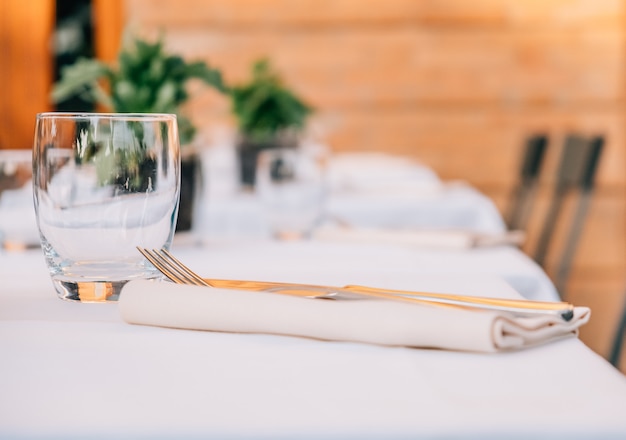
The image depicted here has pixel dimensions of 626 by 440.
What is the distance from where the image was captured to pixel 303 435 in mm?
460

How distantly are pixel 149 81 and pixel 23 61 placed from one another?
13.4ft

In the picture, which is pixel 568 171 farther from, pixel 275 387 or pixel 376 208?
pixel 275 387

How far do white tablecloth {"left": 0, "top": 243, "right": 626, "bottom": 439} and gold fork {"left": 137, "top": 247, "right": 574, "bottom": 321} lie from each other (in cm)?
4

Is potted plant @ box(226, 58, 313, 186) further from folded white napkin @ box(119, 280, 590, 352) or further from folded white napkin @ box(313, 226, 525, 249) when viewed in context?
folded white napkin @ box(119, 280, 590, 352)

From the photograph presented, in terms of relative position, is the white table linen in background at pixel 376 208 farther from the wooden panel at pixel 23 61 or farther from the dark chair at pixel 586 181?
the wooden panel at pixel 23 61

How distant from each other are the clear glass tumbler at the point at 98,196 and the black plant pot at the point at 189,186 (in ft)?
1.77

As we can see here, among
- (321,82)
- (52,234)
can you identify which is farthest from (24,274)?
(321,82)

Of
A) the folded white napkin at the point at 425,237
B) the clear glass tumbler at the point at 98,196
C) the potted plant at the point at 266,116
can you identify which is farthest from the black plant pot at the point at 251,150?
the clear glass tumbler at the point at 98,196

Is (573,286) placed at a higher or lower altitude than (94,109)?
lower

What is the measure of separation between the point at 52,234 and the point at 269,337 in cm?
25

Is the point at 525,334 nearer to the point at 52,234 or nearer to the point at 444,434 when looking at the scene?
the point at 444,434

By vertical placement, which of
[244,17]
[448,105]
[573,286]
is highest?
[244,17]

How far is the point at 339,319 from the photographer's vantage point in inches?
24.6

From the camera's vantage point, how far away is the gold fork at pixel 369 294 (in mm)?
655
